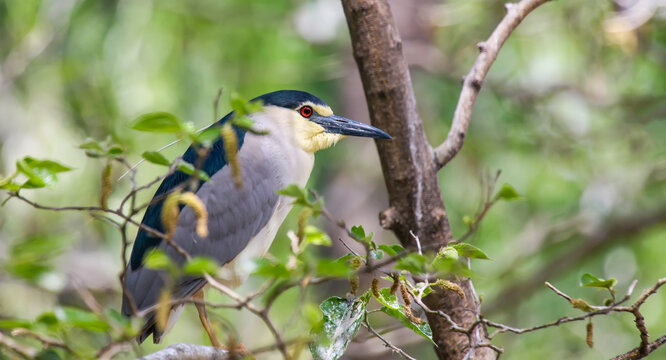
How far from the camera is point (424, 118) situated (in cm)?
597

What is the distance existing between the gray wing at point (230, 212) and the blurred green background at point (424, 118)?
5.37ft

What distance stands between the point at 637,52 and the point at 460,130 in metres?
2.68

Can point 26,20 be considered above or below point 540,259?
above


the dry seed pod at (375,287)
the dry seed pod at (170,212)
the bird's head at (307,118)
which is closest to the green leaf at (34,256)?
Answer: the dry seed pod at (170,212)

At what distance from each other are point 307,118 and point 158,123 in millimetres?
1771

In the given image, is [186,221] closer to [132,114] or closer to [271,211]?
[271,211]

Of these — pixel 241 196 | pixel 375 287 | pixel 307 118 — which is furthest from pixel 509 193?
pixel 307 118

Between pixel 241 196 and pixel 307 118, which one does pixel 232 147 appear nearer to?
pixel 241 196

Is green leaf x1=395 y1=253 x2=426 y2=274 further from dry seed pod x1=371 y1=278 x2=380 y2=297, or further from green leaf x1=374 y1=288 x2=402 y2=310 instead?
green leaf x1=374 y1=288 x2=402 y2=310

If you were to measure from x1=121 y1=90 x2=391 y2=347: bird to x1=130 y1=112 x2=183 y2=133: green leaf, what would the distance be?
1224mm

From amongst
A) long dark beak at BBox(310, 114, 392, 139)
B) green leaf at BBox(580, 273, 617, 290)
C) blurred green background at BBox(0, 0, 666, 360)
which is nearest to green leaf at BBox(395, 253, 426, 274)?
green leaf at BBox(580, 273, 617, 290)

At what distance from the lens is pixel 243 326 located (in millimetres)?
5734

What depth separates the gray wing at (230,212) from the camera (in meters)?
2.79

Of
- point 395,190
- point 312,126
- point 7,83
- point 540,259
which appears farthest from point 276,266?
point 540,259
